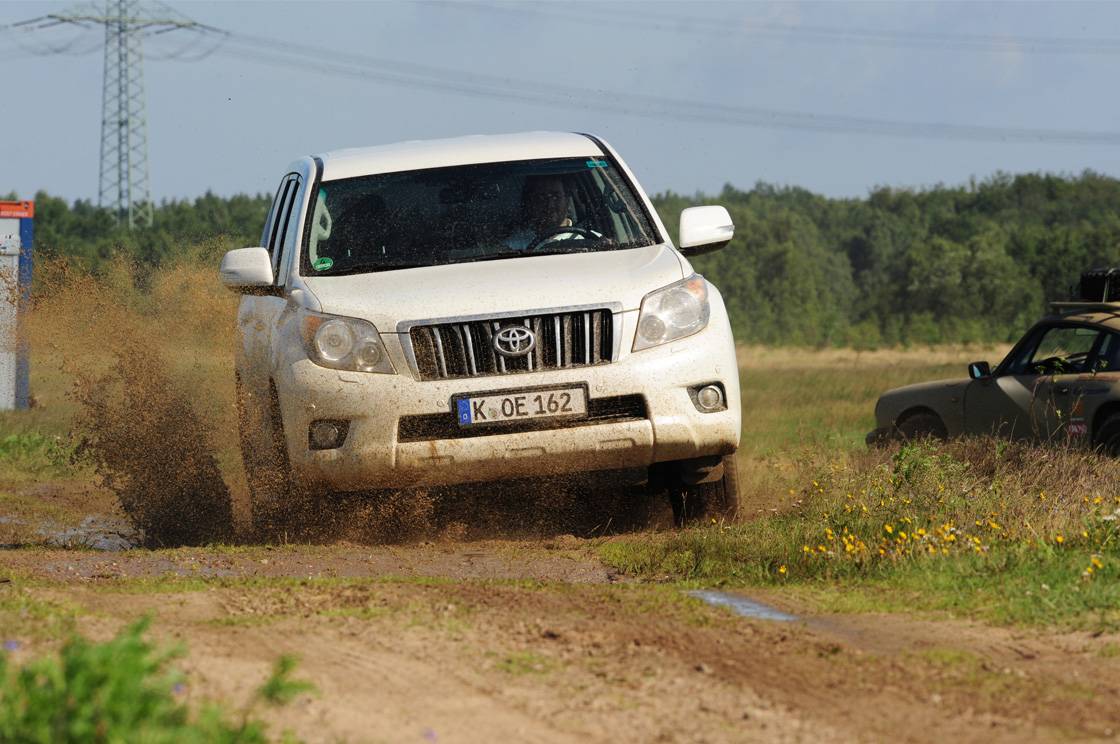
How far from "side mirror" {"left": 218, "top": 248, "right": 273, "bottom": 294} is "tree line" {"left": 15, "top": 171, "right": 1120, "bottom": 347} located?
139 ft

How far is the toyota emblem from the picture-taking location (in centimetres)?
720

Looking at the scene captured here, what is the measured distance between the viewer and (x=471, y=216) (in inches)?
328

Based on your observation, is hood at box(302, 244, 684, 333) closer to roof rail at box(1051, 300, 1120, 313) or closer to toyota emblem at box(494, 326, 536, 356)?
toyota emblem at box(494, 326, 536, 356)

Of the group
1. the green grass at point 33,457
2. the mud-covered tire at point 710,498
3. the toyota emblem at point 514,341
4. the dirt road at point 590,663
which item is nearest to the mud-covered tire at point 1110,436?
the mud-covered tire at point 710,498

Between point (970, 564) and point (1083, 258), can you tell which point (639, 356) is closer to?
point (970, 564)

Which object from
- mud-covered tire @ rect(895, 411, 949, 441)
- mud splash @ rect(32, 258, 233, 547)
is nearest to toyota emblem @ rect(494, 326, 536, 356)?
mud splash @ rect(32, 258, 233, 547)

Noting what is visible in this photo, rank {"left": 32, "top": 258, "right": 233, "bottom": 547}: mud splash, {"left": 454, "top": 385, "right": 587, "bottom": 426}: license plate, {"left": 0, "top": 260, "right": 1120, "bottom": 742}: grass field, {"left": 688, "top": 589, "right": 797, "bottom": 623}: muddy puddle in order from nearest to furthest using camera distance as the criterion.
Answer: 1. {"left": 0, "top": 260, "right": 1120, "bottom": 742}: grass field
2. {"left": 688, "top": 589, "right": 797, "bottom": 623}: muddy puddle
3. {"left": 454, "top": 385, "right": 587, "bottom": 426}: license plate
4. {"left": 32, "top": 258, "right": 233, "bottom": 547}: mud splash

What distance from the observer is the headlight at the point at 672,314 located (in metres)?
7.35

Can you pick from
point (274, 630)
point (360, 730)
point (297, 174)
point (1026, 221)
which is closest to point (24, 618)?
point (274, 630)

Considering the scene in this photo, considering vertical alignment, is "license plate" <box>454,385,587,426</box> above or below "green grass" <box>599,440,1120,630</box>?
above

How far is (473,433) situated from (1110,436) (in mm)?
5448

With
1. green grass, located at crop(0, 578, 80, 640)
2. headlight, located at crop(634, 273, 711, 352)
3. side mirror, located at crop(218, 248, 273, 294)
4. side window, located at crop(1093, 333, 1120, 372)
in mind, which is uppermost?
side mirror, located at crop(218, 248, 273, 294)

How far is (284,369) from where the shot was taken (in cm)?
743

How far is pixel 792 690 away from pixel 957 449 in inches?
254
